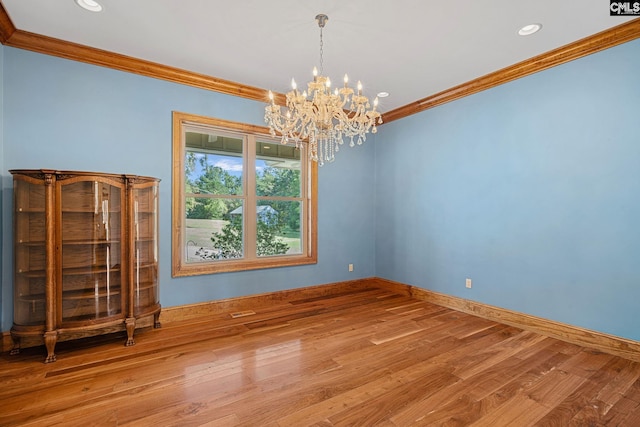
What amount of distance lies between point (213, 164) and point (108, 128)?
1147 mm

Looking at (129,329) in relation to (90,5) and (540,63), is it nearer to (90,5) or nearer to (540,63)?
(90,5)

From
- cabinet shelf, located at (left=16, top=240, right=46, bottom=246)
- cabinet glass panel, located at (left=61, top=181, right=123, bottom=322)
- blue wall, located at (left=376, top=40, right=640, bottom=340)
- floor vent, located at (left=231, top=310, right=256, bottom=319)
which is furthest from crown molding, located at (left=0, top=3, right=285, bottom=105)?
floor vent, located at (left=231, top=310, right=256, bottom=319)

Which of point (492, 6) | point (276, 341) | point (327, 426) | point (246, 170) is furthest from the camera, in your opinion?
point (246, 170)

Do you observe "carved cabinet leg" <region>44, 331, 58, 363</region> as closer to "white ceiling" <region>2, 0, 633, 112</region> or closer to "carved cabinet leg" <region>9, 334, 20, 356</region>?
"carved cabinet leg" <region>9, 334, 20, 356</region>

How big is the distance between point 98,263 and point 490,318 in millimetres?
4214

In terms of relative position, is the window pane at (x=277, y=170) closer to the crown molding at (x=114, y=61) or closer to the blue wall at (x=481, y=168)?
the blue wall at (x=481, y=168)

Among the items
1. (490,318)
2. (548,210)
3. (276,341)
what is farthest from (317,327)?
(548,210)

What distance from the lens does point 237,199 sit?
4074 millimetres

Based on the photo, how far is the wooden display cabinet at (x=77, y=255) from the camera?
260 cm

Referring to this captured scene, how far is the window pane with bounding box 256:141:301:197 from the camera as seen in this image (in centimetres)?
428

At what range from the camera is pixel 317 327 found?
334cm

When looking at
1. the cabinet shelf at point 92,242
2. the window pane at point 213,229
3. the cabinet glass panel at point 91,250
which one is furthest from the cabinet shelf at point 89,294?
the window pane at point 213,229

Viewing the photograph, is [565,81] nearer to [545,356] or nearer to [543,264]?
[543,264]

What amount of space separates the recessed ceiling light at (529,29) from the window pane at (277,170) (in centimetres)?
292
